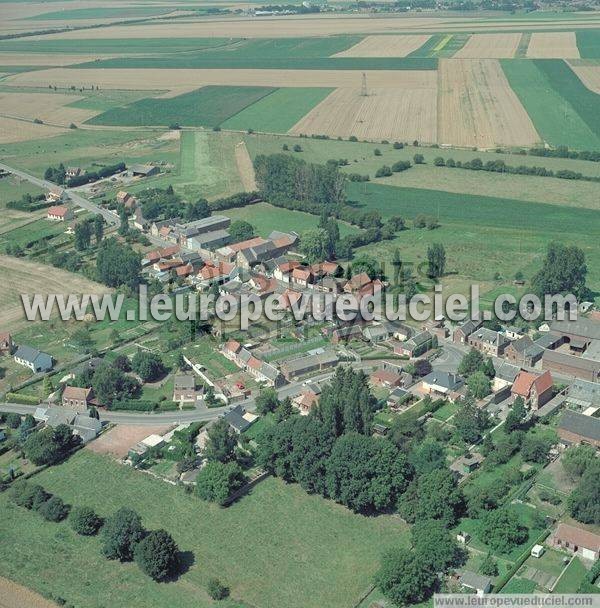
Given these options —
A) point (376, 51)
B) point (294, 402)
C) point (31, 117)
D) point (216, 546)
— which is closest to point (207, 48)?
point (376, 51)

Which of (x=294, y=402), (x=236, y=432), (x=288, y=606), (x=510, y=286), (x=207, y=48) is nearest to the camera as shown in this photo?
(x=288, y=606)

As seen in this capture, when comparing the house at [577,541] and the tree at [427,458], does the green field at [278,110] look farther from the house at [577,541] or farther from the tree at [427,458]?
the house at [577,541]

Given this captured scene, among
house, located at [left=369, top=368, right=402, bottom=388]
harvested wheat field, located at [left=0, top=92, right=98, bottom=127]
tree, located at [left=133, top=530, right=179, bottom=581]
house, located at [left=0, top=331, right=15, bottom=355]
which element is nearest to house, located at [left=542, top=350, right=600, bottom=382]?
house, located at [left=369, top=368, right=402, bottom=388]

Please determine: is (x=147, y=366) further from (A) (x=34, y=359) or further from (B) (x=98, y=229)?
(B) (x=98, y=229)

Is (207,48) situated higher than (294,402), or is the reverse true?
(207,48)

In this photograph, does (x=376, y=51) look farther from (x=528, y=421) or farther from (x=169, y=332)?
(x=528, y=421)

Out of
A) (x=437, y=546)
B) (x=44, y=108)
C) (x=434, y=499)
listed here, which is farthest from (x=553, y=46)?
(x=437, y=546)
